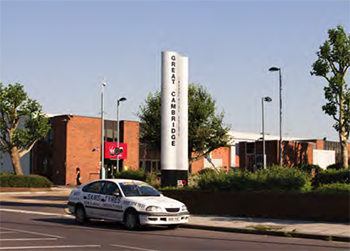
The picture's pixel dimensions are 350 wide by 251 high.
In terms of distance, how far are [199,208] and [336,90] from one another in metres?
26.4

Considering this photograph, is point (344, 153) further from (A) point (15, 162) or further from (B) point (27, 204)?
(A) point (15, 162)

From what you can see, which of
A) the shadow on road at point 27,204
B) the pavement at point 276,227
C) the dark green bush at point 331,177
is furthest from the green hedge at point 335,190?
the dark green bush at point 331,177

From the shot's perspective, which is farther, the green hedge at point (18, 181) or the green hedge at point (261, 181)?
the green hedge at point (18, 181)

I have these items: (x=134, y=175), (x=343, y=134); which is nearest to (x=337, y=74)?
(x=343, y=134)

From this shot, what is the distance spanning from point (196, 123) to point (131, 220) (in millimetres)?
20073

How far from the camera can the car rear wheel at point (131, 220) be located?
1522cm

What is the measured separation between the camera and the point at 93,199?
1655 centimetres

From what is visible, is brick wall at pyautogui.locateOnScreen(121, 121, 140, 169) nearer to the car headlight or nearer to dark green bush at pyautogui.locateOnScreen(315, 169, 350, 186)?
dark green bush at pyautogui.locateOnScreen(315, 169, 350, 186)

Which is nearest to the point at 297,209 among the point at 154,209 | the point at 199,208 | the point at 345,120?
the point at 199,208

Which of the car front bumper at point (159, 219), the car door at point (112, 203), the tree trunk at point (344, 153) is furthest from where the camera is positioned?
the tree trunk at point (344, 153)

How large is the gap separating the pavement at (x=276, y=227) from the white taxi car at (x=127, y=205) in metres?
1.27

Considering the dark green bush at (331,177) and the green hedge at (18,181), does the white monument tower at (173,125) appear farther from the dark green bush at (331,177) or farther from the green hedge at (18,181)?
the green hedge at (18,181)

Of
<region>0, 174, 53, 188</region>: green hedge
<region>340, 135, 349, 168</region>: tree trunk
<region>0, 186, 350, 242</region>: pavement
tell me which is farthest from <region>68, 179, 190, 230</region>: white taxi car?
<region>340, 135, 349, 168</region>: tree trunk

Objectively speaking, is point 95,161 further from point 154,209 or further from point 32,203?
point 154,209
